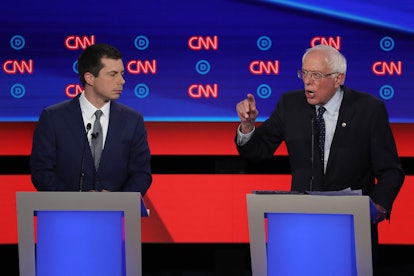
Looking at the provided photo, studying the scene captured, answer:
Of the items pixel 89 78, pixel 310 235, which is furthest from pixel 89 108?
pixel 310 235

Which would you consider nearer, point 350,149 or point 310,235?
point 310,235

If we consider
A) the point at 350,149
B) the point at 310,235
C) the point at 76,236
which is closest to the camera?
the point at 310,235

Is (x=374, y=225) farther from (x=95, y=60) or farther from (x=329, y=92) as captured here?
(x=95, y=60)

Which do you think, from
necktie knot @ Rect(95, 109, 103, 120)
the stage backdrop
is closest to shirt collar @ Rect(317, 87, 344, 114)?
the stage backdrop

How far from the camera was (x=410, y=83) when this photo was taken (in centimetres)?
471

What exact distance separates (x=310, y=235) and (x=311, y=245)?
4 centimetres

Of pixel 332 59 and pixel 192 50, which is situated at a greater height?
pixel 192 50

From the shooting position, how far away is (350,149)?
11.9ft

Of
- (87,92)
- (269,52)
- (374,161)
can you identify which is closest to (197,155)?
(269,52)

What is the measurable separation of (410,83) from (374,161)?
1232 millimetres

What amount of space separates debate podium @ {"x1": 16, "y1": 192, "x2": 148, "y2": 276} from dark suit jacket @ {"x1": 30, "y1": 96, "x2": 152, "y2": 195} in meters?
0.65

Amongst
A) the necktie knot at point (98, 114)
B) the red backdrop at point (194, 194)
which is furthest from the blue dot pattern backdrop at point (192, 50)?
the necktie knot at point (98, 114)

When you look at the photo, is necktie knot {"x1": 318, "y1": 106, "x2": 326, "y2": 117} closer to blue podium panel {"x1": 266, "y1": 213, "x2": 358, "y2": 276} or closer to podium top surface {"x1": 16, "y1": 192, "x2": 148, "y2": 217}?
blue podium panel {"x1": 266, "y1": 213, "x2": 358, "y2": 276}

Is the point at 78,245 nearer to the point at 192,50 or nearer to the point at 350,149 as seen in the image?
the point at 350,149
